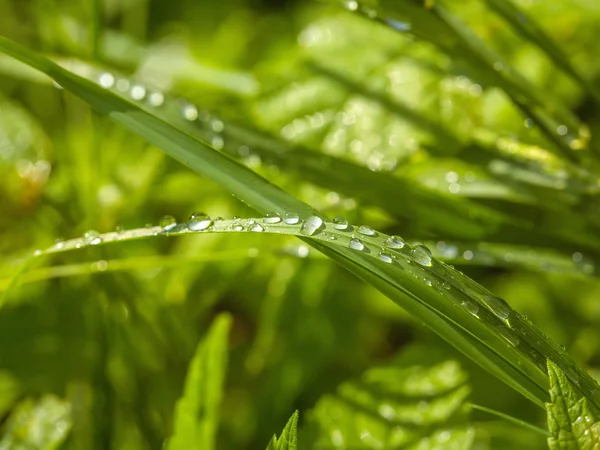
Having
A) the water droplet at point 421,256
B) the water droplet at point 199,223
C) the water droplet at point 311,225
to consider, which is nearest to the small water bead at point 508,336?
the water droplet at point 421,256

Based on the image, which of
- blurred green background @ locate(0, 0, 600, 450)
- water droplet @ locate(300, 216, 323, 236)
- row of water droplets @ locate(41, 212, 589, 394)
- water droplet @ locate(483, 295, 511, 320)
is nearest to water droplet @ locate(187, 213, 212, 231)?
row of water droplets @ locate(41, 212, 589, 394)

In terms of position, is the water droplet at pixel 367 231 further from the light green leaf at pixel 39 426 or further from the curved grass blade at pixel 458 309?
the light green leaf at pixel 39 426

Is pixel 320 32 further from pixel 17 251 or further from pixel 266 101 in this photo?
pixel 17 251

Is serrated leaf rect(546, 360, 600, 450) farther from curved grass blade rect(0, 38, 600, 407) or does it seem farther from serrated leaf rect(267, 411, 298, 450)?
serrated leaf rect(267, 411, 298, 450)

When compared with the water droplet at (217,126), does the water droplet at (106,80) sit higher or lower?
higher

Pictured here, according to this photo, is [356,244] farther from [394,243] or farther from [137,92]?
[137,92]
